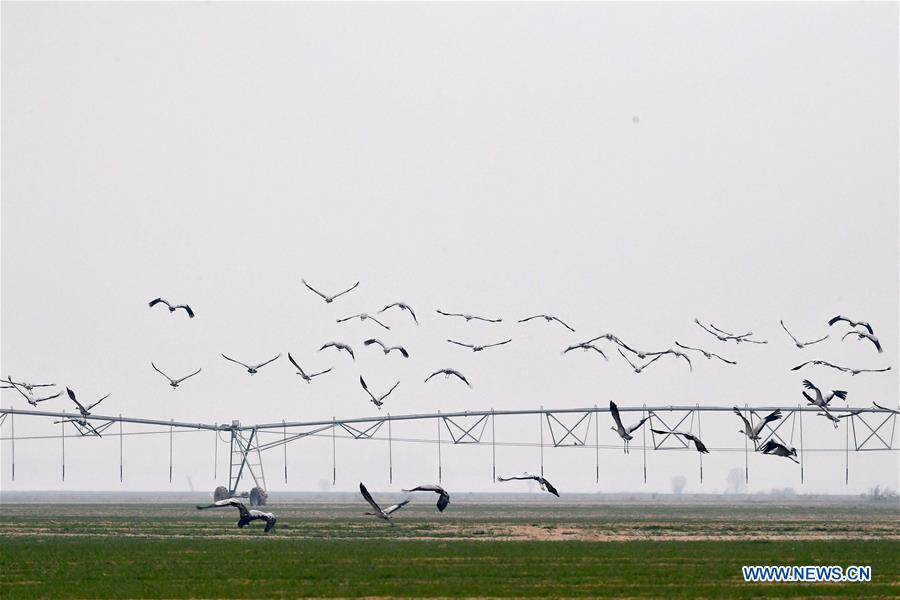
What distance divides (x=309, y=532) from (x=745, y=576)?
41.4 m

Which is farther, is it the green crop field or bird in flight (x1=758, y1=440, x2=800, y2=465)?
bird in flight (x1=758, y1=440, x2=800, y2=465)

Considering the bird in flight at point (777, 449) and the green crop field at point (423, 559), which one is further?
the bird in flight at point (777, 449)

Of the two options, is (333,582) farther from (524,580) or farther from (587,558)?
(587,558)

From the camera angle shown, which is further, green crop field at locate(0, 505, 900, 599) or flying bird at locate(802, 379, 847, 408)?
flying bird at locate(802, 379, 847, 408)

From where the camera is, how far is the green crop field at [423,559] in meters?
55.3

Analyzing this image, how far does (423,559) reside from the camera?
6944cm

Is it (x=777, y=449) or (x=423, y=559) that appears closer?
(x=423, y=559)

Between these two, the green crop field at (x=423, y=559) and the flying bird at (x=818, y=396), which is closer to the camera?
the green crop field at (x=423, y=559)

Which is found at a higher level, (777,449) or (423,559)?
(777,449)

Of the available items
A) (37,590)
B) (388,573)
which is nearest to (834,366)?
(388,573)

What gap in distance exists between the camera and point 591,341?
320 feet

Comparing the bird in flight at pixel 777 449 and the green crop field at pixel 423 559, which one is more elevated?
the bird in flight at pixel 777 449

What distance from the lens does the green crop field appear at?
55.3m

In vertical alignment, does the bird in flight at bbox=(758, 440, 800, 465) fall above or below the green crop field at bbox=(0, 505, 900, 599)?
above
